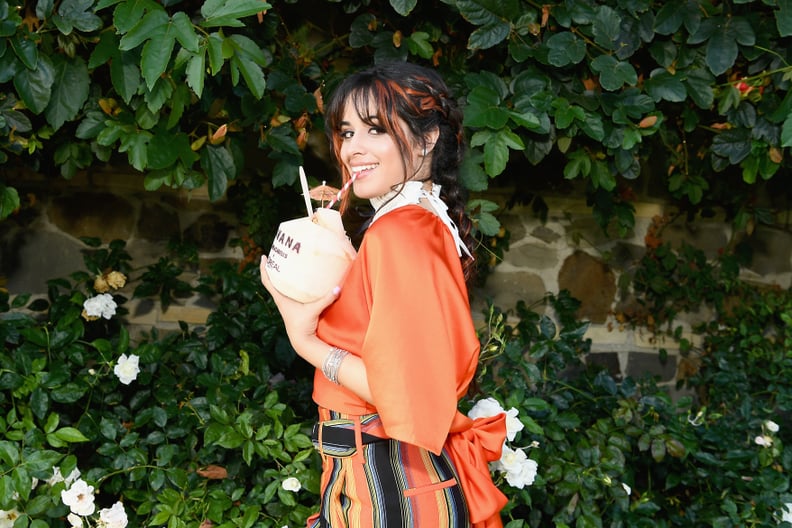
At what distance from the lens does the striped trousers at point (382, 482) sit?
1138mm

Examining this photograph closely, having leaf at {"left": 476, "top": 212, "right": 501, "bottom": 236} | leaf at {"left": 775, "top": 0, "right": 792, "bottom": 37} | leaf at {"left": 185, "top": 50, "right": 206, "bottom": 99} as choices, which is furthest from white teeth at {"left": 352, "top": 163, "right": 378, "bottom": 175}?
leaf at {"left": 775, "top": 0, "right": 792, "bottom": 37}

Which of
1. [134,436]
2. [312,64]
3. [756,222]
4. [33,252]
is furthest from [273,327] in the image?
[756,222]

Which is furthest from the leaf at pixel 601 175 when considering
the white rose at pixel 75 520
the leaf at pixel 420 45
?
the white rose at pixel 75 520

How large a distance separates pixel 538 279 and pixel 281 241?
6.04 ft

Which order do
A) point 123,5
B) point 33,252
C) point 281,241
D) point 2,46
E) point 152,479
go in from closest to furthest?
point 281,241 < point 123,5 < point 2,46 < point 152,479 < point 33,252

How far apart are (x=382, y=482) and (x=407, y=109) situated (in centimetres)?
61

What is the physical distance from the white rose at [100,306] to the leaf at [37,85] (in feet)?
2.35

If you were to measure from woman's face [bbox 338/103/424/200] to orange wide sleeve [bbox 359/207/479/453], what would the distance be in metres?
0.12

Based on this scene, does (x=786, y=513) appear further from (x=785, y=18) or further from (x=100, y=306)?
(x=100, y=306)

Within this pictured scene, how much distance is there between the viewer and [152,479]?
66.7 inches

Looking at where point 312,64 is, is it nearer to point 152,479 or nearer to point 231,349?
point 231,349

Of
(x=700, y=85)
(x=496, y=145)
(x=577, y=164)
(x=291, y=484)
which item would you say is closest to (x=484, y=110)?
(x=496, y=145)

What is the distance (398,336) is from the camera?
1.03m

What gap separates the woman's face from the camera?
1185 millimetres
